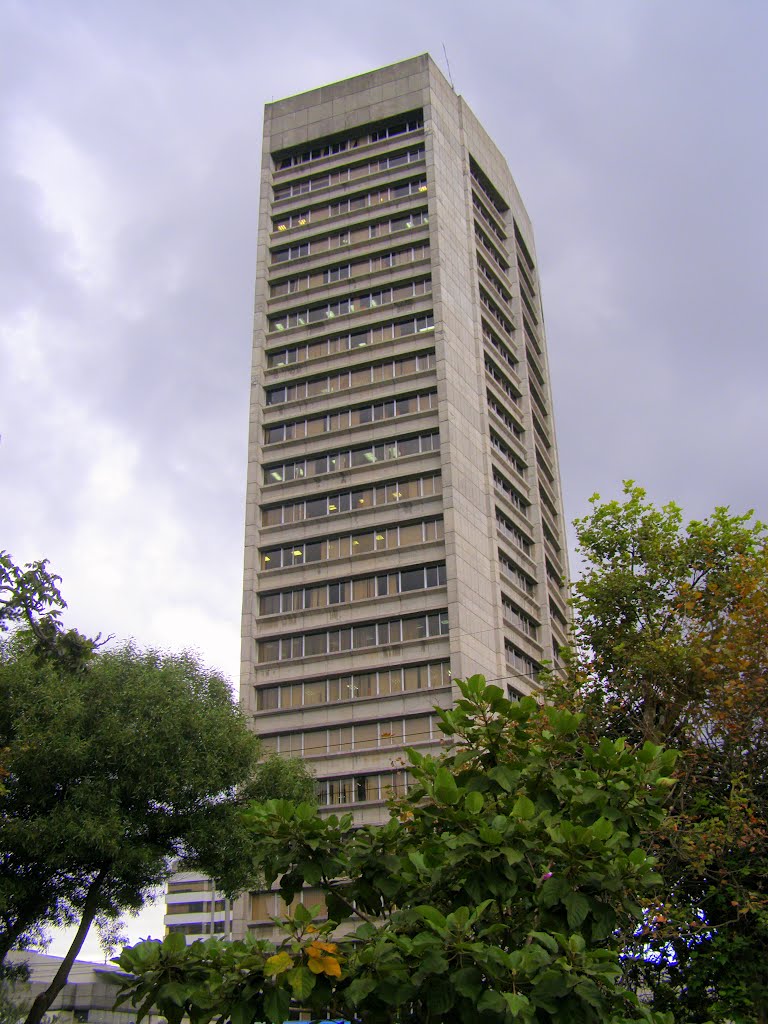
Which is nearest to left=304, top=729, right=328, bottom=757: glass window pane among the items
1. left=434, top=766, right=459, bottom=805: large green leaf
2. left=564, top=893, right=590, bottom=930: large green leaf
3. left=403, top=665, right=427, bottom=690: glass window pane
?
left=403, top=665, right=427, bottom=690: glass window pane

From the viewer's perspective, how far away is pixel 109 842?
85.3 feet

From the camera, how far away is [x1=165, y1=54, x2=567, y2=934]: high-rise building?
57.0m

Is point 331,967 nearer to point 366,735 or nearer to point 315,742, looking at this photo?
point 366,735

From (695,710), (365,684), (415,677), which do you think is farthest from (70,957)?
(365,684)

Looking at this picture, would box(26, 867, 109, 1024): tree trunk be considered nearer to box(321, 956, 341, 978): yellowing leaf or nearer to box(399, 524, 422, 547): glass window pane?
box(321, 956, 341, 978): yellowing leaf

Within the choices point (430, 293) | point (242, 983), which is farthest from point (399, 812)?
point (430, 293)

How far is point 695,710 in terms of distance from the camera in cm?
2070

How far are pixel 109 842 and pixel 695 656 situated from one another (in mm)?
15770

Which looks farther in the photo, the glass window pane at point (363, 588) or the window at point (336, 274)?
the window at point (336, 274)

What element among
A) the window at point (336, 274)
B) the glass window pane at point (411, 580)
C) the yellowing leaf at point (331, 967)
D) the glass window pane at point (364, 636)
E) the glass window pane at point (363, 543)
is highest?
the window at point (336, 274)

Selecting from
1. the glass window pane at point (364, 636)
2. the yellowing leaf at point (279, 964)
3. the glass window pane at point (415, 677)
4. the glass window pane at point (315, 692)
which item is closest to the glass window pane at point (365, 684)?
the glass window pane at point (364, 636)

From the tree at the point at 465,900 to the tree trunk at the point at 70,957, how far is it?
718 inches

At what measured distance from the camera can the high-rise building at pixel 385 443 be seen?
57.0m

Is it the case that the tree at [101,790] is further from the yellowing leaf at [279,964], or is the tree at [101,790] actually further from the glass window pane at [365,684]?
the glass window pane at [365,684]
